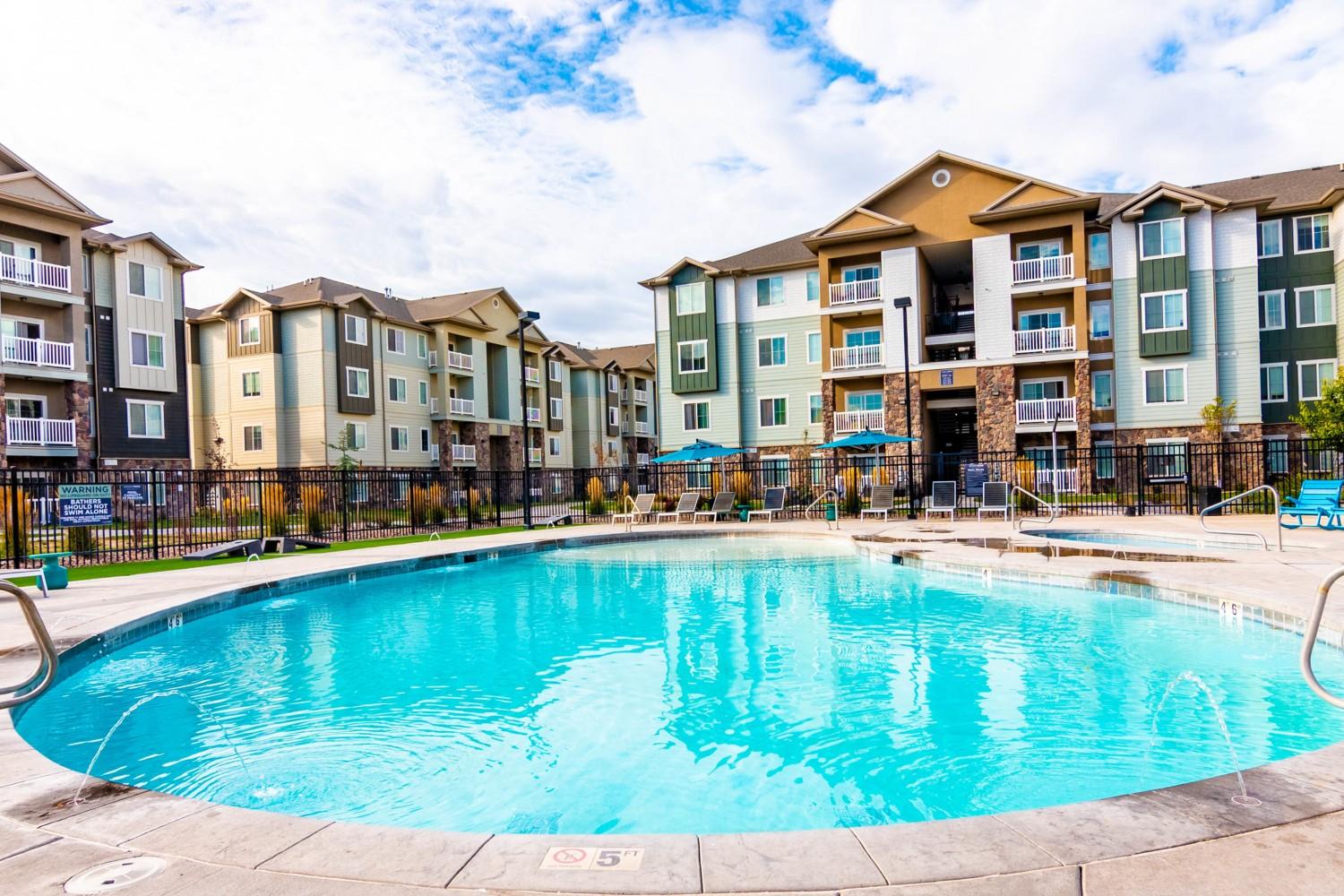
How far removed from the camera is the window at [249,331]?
120 feet

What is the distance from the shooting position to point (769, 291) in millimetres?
35344

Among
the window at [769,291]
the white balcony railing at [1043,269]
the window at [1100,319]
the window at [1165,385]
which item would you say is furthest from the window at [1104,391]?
the window at [769,291]

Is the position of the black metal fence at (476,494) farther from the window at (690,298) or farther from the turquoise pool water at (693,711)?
the turquoise pool water at (693,711)

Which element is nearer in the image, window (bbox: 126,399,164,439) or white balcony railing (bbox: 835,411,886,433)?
window (bbox: 126,399,164,439)

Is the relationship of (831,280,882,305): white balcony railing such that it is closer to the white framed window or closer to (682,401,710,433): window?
(682,401,710,433): window

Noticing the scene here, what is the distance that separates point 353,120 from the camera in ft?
40.2

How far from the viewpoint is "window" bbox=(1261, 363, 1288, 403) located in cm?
2944

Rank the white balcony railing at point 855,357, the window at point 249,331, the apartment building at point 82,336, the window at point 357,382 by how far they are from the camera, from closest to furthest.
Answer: the apartment building at point 82,336
the white balcony railing at point 855,357
the window at point 357,382
the window at point 249,331

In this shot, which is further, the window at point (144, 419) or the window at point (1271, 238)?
the window at point (144, 419)

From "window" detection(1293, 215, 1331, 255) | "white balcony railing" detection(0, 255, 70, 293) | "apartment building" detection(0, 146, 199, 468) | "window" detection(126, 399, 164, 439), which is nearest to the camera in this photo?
"white balcony railing" detection(0, 255, 70, 293)

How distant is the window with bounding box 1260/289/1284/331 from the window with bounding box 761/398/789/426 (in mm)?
18294

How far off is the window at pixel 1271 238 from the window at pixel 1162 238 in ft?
10.5

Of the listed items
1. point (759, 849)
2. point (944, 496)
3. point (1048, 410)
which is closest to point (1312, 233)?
point (1048, 410)

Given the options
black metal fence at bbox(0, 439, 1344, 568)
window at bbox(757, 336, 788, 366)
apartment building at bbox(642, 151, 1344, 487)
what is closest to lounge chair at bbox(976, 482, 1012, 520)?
black metal fence at bbox(0, 439, 1344, 568)
